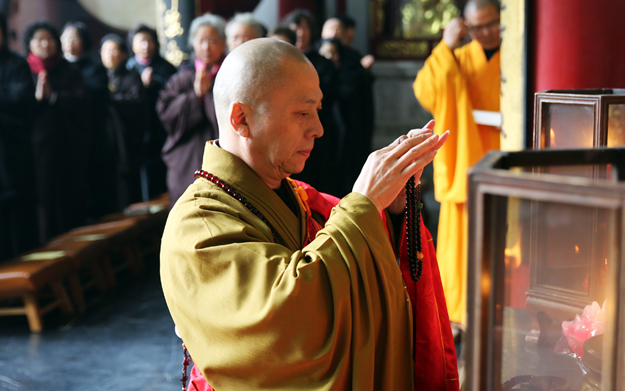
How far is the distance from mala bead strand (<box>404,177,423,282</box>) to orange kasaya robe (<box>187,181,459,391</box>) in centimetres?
2

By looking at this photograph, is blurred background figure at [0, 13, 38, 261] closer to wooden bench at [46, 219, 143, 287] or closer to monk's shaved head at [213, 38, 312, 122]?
wooden bench at [46, 219, 143, 287]

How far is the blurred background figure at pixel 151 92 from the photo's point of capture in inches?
203

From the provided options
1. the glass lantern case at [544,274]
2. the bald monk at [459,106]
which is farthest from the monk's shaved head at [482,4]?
the glass lantern case at [544,274]

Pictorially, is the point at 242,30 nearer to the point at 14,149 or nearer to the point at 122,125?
the point at 14,149

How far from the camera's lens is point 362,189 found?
1.10 m

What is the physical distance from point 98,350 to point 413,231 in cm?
219

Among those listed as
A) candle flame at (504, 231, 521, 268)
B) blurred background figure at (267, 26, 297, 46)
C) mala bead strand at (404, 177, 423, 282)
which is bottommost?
mala bead strand at (404, 177, 423, 282)

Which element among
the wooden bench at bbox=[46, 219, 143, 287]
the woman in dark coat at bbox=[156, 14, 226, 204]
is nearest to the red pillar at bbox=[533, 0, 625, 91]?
the woman in dark coat at bbox=[156, 14, 226, 204]

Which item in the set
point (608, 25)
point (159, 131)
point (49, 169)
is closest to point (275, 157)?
point (608, 25)

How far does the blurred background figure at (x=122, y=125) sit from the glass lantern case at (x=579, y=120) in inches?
162

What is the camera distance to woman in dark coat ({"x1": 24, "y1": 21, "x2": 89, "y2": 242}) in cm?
416

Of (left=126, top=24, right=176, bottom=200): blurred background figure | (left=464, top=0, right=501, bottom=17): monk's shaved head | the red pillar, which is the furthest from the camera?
(left=126, top=24, right=176, bottom=200): blurred background figure

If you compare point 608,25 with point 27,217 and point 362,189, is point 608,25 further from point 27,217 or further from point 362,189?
point 27,217

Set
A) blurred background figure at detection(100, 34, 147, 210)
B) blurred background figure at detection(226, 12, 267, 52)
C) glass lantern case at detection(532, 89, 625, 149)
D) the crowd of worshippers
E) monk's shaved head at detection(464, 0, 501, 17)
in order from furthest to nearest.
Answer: blurred background figure at detection(100, 34, 147, 210)
the crowd of worshippers
blurred background figure at detection(226, 12, 267, 52)
monk's shaved head at detection(464, 0, 501, 17)
glass lantern case at detection(532, 89, 625, 149)
